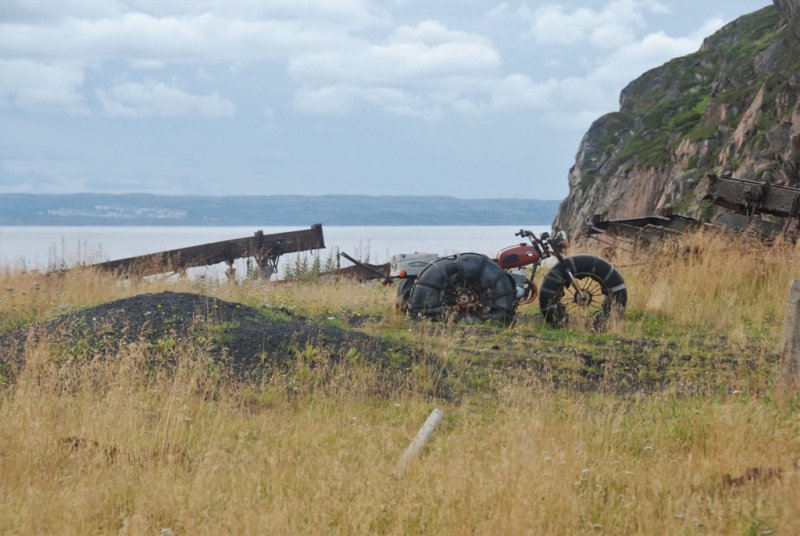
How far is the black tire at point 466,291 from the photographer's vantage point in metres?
13.8

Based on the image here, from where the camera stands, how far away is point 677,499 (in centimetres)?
599

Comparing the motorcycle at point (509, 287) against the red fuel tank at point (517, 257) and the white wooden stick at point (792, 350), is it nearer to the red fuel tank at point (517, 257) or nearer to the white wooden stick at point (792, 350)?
the red fuel tank at point (517, 257)

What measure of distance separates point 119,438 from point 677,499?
4.08 meters

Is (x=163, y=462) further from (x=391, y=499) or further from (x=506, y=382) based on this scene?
(x=506, y=382)

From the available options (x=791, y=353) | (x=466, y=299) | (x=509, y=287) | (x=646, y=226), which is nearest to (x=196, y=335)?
(x=466, y=299)

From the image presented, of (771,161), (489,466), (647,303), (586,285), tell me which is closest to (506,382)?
(489,466)

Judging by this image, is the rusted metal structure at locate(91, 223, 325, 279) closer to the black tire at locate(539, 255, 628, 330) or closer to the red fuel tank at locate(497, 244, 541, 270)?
the red fuel tank at locate(497, 244, 541, 270)

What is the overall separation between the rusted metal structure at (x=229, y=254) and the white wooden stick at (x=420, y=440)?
13614 millimetres

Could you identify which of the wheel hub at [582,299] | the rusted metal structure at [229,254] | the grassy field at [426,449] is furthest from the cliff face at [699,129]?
the grassy field at [426,449]

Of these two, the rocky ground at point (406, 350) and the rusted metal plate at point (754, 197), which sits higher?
the rusted metal plate at point (754, 197)

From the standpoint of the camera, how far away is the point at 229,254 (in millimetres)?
22406

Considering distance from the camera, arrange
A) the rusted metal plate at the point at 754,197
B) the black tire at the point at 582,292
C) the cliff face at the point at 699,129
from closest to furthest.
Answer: the black tire at the point at 582,292
the rusted metal plate at the point at 754,197
the cliff face at the point at 699,129

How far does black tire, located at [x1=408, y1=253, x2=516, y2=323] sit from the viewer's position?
542 inches

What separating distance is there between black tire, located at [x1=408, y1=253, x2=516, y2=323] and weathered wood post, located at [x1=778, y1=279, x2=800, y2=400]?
5945mm
